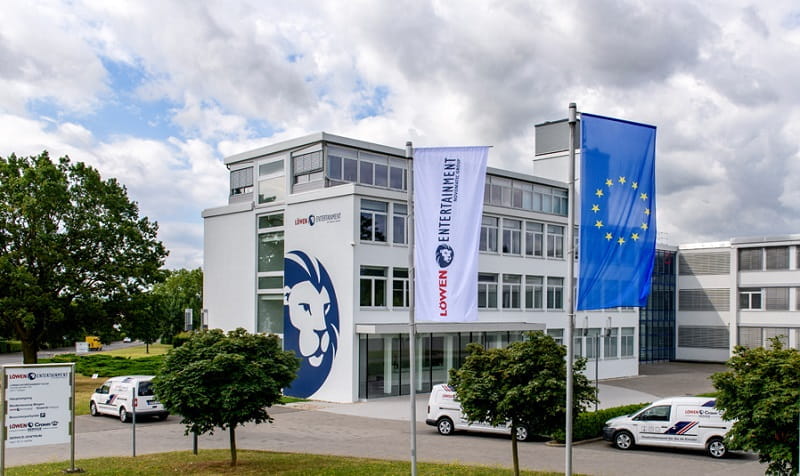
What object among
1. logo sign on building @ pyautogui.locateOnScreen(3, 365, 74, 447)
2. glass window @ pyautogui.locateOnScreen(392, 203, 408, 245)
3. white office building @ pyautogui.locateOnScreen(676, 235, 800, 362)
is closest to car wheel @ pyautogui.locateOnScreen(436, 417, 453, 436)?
glass window @ pyautogui.locateOnScreen(392, 203, 408, 245)

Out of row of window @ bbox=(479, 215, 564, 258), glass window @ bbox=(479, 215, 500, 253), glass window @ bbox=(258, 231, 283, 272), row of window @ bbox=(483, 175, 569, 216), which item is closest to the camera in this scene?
glass window @ bbox=(258, 231, 283, 272)

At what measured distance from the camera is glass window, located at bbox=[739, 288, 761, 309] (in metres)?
53.2

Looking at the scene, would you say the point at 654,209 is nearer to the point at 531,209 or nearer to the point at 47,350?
the point at 531,209

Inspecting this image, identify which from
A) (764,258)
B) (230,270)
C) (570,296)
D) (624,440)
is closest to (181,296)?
(230,270)

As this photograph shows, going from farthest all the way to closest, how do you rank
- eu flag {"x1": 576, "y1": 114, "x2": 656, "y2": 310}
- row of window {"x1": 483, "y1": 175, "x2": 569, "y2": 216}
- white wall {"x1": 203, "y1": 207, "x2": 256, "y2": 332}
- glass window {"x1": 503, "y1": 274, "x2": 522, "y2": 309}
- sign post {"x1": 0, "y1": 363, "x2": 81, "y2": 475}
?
row of window {"x1": 483, "y1": 175, "x2": 569, "y2": 216}
glass window {"x1": 503, "y1": 274, "x2": 522, "y2": 309}
white wall {"x1": 203, "y1": 207, "x2": 256, "y2": 332}
sign post {"x1": 0, "y1": 363, "x2": 81, "y2": 475}
eu flag {"x1": 576, "y1": 114, "x2": 656, "y2": 310}

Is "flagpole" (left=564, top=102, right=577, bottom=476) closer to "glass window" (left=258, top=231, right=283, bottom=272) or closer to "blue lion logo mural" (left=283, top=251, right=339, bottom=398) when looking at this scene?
"blue lion logo mural" (left=283, top=251, right=339, bottom=398)

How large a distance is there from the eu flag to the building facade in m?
18.3

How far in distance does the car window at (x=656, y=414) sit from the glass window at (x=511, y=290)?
1763 cm

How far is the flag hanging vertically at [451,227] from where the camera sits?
1395 cm

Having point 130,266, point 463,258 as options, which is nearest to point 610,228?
point 463,258

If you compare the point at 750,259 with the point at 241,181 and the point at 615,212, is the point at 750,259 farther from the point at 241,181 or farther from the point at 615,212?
the point at 615,212

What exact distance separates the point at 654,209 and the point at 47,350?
78.8 m

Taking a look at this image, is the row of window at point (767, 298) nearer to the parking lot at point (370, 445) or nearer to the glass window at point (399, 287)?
the glass window at point (399, 287)

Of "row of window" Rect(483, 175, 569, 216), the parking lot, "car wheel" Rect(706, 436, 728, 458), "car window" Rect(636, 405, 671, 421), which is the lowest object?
the parking lot
